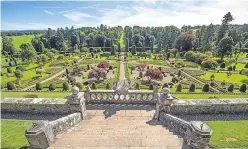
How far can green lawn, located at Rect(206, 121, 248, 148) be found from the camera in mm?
8375

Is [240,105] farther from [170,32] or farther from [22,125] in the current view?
[170,32]

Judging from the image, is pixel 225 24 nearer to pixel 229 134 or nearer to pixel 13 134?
pixel 229 134

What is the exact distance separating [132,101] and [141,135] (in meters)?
4.40

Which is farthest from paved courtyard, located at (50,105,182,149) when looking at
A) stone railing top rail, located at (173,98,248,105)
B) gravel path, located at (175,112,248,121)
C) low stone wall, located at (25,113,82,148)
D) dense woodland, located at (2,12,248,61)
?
dense woodland, located at (2,12,248,61)

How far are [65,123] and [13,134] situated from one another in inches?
109

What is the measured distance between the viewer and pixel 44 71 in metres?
37.4

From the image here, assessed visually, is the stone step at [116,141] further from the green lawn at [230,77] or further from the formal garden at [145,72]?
the green lawn at [230,77]

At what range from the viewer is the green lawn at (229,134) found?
8375 millimetres

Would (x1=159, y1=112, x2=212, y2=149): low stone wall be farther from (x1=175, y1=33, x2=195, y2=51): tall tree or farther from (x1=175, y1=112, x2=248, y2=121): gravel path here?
(x1=175, y1=33, x2=195, y2=51): tall tree

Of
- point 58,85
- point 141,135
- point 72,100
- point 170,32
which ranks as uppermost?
point 170,32

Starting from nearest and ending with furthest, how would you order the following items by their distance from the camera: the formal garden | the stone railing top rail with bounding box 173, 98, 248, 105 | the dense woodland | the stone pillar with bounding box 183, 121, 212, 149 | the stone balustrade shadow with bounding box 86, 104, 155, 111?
the stone pillar with bounding box 183, 121, 212, 149
the formal garden
the stone railing top rail with bounding box 173, 98, 248, 105
the stone balustrade shadow with bounding box 86, 104, 155, 111
the dense woodland

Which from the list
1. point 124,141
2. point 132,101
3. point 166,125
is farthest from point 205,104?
point 124,141

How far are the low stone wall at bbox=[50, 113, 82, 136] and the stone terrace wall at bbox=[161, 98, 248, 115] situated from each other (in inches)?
214

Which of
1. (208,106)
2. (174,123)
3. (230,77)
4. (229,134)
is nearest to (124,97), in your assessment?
(174,123)
